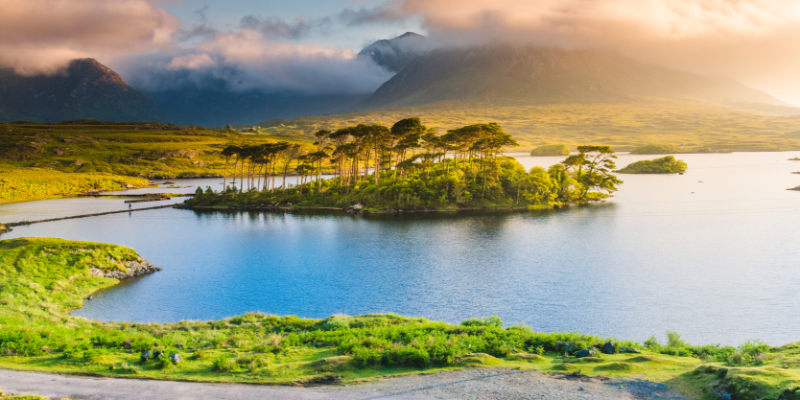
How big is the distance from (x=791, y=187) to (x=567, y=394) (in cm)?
11064

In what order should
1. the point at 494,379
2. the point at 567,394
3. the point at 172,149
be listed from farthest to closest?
1. the point at 172,149
2. the point at 494,379
3. the point at 567,394

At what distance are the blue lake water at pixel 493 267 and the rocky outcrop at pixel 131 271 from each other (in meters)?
1.34

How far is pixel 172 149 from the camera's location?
173 metres

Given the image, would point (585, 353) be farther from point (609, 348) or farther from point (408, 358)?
point (408, 358)

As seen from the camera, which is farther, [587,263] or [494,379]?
[587,263]

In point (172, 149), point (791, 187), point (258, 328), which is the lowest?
point (258, 328)

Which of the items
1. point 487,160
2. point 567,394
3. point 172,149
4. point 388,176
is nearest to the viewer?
point 567,394

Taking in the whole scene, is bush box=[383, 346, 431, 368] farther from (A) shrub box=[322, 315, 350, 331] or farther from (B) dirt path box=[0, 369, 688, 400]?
(A) shrub box=[322, 315, 350, 331]

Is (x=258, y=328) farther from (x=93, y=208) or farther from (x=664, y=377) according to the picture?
(x=93, y=208)

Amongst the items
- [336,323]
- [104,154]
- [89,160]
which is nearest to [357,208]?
[336,323]

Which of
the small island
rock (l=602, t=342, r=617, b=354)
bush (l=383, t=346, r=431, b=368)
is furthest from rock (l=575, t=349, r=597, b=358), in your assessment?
the small island

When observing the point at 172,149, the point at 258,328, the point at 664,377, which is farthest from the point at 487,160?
the point at 172,149

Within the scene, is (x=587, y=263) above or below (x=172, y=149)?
below

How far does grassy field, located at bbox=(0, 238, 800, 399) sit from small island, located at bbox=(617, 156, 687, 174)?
5410 inches
